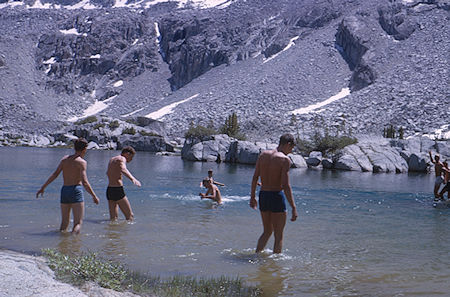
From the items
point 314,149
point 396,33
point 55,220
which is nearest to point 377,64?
point 396,33

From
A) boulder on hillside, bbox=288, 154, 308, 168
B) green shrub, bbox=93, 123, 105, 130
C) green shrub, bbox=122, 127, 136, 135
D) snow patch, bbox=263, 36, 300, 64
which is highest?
snow patch, bbox=263, 36, 300, 64

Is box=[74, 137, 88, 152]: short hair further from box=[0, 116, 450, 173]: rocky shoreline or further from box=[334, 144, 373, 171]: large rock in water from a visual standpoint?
box=[334, 144, 373, 171]: large rock in water

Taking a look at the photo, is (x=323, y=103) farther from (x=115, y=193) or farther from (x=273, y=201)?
(x=273, y=201)

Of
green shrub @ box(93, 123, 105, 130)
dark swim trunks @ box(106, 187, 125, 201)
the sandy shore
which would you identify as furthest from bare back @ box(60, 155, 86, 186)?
green shrub @ box(93, 123, 105, 130)

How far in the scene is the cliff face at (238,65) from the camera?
86.5 meters

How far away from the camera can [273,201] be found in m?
7.57

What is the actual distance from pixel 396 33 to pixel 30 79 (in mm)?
103379

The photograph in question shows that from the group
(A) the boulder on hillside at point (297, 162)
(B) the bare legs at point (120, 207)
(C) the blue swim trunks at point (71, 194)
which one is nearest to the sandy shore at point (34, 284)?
(C) the blue swim trunks at point (71, 194)

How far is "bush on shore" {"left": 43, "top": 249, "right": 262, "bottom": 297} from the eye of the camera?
5316 millimetres

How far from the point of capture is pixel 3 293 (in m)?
4.43

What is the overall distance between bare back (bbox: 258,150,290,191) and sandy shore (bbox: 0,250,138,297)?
126 inches

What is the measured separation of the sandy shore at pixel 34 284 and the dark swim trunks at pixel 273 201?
312 centimetres

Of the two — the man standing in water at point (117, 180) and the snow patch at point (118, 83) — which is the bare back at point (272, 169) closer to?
the man standing in water at point (117, 180)

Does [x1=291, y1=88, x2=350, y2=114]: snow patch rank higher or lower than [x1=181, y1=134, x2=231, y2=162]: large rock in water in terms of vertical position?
higher
